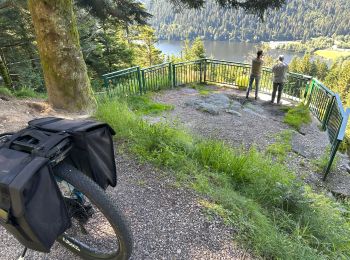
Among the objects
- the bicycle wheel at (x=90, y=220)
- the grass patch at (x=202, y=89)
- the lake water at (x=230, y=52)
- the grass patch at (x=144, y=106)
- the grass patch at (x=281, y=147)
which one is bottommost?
the lake water at (x=230, y=52)

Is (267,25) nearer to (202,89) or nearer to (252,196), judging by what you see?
(202,89)

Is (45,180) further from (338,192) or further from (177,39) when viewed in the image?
(177,39)

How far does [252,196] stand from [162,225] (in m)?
1.43

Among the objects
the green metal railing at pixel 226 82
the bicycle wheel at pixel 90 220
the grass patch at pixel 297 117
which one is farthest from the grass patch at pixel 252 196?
the grass patch at pixel 297 117

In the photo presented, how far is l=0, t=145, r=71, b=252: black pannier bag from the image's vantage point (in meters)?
1.39

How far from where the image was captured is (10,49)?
12.1 metres

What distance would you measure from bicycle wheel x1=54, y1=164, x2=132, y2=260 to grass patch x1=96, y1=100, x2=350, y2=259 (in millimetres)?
1167

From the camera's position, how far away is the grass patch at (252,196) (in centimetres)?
261

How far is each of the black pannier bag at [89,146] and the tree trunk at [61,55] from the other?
12.2ft

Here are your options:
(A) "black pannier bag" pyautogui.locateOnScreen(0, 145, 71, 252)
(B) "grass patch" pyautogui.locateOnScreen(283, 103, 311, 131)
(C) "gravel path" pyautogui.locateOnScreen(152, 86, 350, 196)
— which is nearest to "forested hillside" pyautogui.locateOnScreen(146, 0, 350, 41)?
(C) "gravel path" pyautogui.locateOnScreen(152, 86, 350, 196)

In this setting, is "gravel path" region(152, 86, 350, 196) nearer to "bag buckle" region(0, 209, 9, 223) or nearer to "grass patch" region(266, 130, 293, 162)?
"grass patch" region(266, 130, 293, 162)

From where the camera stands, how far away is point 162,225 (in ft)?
8.72

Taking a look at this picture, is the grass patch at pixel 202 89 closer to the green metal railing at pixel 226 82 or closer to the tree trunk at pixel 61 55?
the green metal railing at pixel 226 82

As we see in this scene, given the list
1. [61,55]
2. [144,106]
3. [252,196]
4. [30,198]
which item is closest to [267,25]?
[144,106]
